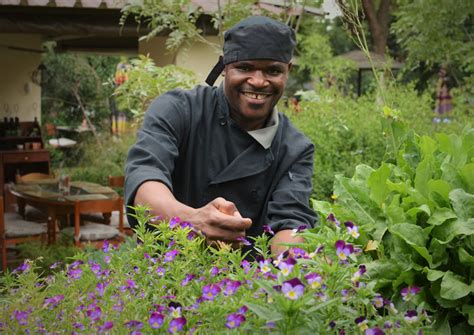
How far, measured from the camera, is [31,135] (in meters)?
12.9

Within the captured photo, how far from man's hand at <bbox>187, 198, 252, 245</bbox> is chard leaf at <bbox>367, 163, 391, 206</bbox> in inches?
12.3

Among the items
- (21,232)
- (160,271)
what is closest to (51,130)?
(21,232)

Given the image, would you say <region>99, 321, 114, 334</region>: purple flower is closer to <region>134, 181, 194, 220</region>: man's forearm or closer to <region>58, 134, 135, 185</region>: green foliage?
<region>134, 181, 194, 220</region>: man's forearm

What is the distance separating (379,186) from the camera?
1979 millimetres

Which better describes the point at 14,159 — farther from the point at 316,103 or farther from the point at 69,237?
the point at 316,103

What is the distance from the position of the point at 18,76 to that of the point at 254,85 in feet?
38.3

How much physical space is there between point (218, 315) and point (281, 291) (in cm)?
16

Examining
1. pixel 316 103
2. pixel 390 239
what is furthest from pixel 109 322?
pixel 316 103

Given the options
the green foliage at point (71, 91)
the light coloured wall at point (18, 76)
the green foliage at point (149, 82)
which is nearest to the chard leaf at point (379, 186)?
the green foliage at point (149, 82)

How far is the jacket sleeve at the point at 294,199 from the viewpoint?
246cm

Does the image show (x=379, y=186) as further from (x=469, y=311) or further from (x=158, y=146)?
(x=158, y=146)

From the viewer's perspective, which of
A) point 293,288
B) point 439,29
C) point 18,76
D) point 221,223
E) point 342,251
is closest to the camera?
point 293,288

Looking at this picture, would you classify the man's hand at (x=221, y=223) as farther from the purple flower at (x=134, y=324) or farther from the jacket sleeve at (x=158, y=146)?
the purple flower at (x=134, y=324)

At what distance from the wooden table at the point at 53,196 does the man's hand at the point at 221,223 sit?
19.3 ft
